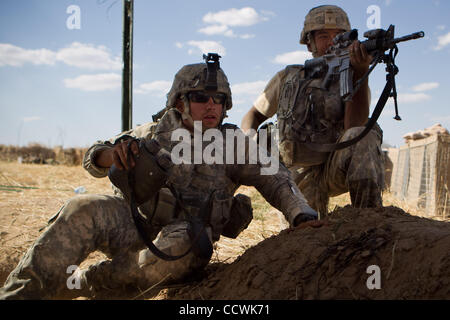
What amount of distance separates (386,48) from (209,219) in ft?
6.15

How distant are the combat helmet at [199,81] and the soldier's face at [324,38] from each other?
1.59m

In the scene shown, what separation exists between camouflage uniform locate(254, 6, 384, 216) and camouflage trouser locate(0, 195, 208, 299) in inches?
68.7

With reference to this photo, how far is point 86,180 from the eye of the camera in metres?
10.4

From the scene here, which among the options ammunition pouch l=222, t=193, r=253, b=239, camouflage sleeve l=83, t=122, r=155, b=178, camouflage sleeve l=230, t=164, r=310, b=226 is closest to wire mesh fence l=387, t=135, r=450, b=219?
camouflage sleeve l=230, t=164, r=310, b=226

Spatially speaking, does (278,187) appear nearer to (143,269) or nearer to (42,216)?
(143,269)

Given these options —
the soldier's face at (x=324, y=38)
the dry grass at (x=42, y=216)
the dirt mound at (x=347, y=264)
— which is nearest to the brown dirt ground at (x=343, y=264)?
the dirt mound at (x=347, y=264)

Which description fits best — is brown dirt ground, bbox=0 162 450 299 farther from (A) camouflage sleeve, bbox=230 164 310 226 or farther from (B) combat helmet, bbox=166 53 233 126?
(B) combat helmet, bbox=166 53 233 126

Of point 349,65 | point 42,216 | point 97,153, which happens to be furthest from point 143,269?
point 42,216

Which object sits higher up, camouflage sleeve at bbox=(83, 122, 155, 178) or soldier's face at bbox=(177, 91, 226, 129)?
soldier's face at bbox=(177, 91, 226, 129)

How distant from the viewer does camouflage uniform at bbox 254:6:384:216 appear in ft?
12.9

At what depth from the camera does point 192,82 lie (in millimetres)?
3227

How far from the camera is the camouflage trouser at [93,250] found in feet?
7.84
